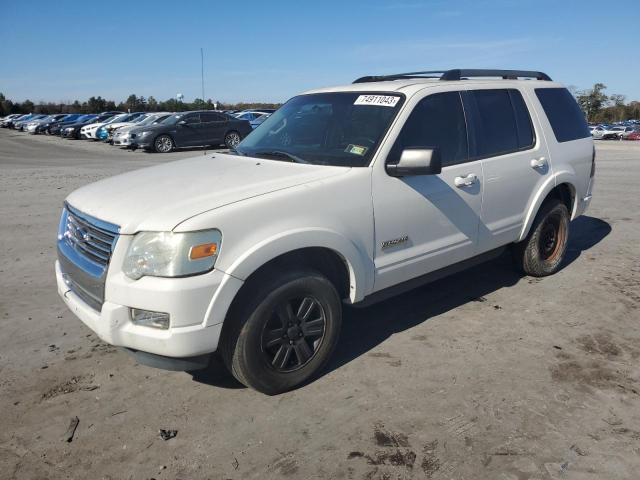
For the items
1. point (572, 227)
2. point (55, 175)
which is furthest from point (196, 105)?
point (572, 227)

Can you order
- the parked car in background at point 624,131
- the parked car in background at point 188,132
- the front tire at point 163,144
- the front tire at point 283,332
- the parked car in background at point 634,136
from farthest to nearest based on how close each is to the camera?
the parked car in background at point 624,131, the parked car in background at point 634,136, the front tire at point 163,144, the parked car in background at point 188,132, the front tire at point 283,332

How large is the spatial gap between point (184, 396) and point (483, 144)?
306 cm

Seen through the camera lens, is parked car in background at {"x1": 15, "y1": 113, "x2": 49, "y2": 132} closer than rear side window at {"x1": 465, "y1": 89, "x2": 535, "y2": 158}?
No

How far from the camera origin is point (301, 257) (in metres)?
3.38

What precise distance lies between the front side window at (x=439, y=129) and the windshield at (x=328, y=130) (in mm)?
163

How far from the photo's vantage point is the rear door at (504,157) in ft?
14.6

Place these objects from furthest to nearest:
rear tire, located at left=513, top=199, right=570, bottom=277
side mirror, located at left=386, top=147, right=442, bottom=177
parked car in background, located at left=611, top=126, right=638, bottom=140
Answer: parked car in background, located at left=611, top=126, right=638, bottom=140 → rear tire, located at left=513, top=199, right=570, bottom=277 → side mirror, located at left=386, top=147, right=442, bottom=177

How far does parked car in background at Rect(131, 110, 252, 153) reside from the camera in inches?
816

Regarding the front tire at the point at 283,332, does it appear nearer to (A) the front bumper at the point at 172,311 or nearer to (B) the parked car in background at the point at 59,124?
(A) the front bumper at the point at 172,311

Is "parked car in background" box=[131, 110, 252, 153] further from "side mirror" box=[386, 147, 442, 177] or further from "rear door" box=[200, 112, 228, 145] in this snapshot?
"side mirror" box=[386, 147, 442, 177]

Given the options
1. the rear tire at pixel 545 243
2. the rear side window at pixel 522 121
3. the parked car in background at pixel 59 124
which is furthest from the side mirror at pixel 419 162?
the parked car in background at pixel 59 124

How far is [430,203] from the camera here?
154 inches

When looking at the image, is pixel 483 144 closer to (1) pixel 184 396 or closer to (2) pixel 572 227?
(1) pixel 184 396

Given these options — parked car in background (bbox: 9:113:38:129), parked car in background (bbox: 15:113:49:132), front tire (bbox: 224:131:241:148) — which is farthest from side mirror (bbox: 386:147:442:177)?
parked car in background (bbox: 9:113:38:129)
